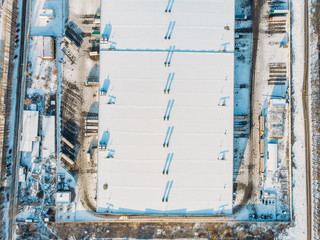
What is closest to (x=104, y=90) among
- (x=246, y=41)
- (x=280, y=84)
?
(x=246, y=41)

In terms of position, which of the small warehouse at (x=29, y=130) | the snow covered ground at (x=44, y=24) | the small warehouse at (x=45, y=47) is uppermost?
the snow covered ground at (x=44, y=24)

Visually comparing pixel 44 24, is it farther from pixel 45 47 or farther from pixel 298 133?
pixel 298 133

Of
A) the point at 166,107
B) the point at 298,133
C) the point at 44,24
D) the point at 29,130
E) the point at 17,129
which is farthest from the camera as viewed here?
the point at 44,24

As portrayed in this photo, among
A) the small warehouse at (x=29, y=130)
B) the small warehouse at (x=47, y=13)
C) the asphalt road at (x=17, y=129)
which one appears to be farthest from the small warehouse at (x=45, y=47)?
the small warehouse at (x=29, y=130)

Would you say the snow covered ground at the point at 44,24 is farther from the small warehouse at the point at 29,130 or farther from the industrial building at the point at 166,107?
the small warehouse at the point at 29,130

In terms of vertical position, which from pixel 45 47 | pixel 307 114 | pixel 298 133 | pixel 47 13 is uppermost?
pixel 47 13

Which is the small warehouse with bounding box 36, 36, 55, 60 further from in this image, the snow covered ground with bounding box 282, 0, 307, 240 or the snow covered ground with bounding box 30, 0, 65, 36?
the snow covered ground with bounding box 282, 0, 307, 240

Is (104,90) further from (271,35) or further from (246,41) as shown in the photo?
(271,35)

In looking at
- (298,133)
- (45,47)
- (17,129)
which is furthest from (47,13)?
(298,133)

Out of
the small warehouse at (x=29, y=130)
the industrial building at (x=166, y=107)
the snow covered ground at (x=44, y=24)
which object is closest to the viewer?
the industrial building at (x=166, y=107)

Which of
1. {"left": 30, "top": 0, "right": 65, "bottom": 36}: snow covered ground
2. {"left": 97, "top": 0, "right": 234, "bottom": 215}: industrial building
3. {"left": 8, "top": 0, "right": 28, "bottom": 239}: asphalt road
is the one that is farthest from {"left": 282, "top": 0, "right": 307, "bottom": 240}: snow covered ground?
{"left": 8, "top": 0, "right": 28, "bottom": 239}: asphalt road
